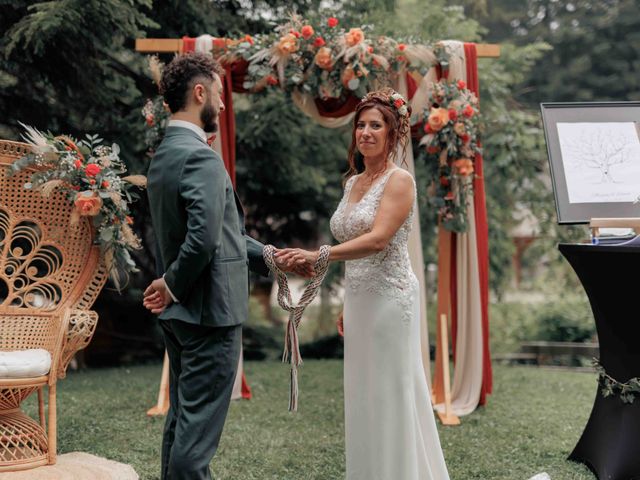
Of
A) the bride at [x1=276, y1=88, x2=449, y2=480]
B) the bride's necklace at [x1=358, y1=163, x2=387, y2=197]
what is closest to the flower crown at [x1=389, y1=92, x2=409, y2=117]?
the bride at [x1=276, y1=88, x2=449, y2=480]

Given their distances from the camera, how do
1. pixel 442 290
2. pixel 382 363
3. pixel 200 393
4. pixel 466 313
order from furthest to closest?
pixel 442 290 → pixel 466 313 → pixel 382 363 → pixel 200 393

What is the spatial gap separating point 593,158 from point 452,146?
1492 mm

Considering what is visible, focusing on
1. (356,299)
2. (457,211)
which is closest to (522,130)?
(457,211)

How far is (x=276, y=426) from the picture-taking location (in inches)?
203

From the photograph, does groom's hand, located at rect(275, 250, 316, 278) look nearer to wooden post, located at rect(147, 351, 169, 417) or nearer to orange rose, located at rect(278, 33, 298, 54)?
wooden post, located at rect(147, 351, 169, 417)

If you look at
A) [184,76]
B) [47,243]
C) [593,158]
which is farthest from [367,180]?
[47,243]

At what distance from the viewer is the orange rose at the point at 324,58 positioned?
17.8ft

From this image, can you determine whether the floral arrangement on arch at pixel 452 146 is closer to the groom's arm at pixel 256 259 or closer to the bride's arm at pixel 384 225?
the bride's arm at pixel 384 225

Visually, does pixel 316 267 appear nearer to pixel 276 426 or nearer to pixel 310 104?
pixel 276 426

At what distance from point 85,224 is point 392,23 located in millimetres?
5209

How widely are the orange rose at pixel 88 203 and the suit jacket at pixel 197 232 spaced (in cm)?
115

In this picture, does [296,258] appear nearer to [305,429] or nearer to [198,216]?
[198,216]

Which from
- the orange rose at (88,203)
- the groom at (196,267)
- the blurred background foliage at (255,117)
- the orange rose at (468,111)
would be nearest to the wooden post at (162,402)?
the orange rose at (88,203)

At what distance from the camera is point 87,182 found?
154 inches
